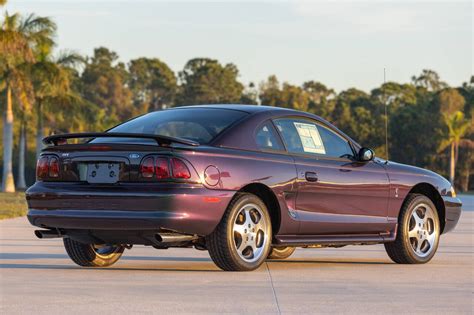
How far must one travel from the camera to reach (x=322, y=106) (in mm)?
107688

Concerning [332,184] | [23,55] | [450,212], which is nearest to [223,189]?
[332,184]

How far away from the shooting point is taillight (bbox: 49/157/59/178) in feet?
33.0

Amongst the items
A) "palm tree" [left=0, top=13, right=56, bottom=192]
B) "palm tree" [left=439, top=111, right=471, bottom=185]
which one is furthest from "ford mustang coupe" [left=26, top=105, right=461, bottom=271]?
"palm tree" [left=439, top=111, right=471, bottom=185]

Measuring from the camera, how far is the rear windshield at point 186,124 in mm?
10188

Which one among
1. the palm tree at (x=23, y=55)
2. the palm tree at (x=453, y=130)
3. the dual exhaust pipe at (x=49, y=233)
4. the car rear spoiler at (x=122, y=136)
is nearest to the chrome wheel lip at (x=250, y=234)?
the car rear spoiler at (x=122, y=136)

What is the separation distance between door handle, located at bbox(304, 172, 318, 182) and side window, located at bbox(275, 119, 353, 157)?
10.0 inches

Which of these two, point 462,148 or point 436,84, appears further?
point 436,84

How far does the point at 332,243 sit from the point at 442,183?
1.83 meters

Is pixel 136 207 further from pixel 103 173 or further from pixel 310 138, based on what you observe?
pixel 310 138

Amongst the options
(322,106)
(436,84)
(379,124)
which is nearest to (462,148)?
(379,124)

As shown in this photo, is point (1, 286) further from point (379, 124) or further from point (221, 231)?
point (379, 124)

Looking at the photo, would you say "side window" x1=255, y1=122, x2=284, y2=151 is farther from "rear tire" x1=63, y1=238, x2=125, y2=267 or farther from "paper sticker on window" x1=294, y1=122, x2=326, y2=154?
"rear tire" x1=63, y1=238, x2=125, y2=267

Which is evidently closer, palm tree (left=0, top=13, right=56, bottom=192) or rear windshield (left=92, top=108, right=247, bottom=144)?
rear windshield (left=92, top=108, right=247, bottom=144)

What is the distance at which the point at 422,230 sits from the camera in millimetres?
11828
